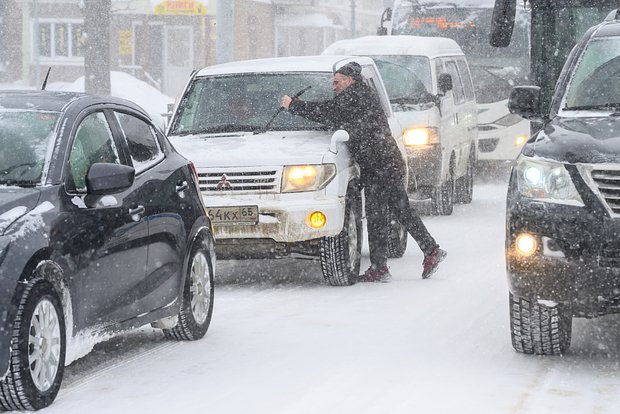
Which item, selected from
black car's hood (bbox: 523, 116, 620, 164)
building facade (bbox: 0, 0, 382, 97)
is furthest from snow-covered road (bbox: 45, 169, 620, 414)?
building facade (bbox: 0, 0, 382, 97)

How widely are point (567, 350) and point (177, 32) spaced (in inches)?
1994

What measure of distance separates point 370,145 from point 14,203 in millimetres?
5180

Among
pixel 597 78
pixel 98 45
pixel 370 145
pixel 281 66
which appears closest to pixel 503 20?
pixel 281 66

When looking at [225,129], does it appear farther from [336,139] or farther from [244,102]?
[336,139]

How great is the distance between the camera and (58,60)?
187 ft

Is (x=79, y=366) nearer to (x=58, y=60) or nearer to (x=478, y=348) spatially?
(x=478, y=348)

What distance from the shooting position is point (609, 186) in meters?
7.54

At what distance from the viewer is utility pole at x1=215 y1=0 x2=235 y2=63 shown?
20938 mm

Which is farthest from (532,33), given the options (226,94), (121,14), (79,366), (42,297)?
(121,14)

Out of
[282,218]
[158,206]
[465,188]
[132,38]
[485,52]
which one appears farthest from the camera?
[132,38]

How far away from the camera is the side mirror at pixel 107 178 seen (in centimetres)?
739

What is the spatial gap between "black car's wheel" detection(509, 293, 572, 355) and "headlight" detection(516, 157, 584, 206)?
24.7 inches

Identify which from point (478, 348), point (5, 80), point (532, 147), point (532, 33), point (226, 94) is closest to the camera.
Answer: point (532, 147)

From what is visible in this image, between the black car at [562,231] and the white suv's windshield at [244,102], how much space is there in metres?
3.98
